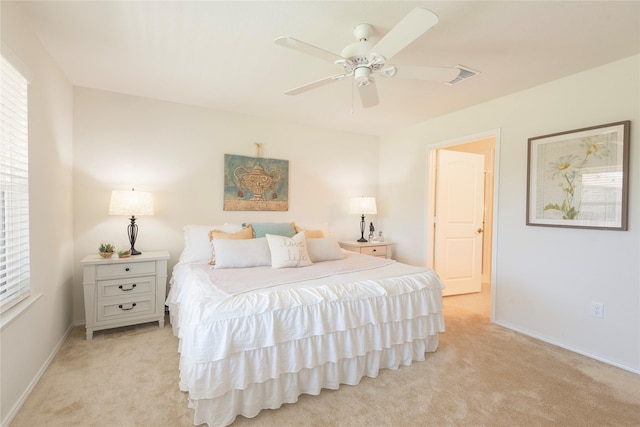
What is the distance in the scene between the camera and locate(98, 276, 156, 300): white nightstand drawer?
8.77 feet

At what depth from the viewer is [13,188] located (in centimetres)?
175

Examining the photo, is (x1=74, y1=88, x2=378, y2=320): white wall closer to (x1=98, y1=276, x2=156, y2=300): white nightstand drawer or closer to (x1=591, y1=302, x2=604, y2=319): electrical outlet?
(x1=98, y1=276, x2=156, y2=300): white nightstand drawer

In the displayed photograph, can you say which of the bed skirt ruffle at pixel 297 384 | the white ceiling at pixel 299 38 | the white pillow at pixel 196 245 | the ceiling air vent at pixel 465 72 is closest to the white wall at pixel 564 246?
the white ceiling at pixel 299 38

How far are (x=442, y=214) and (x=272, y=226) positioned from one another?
226cm

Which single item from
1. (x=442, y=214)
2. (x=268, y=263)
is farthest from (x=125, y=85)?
(x=442, y=214)

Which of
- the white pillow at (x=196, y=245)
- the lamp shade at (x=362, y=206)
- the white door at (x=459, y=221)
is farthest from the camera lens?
the lamp shade at (x=362, y=206)

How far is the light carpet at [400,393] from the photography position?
1.69m

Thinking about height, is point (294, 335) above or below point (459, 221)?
below

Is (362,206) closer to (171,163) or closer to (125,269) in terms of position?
(171,163)

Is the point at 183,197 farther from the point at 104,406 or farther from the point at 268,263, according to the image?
the point at 104,406

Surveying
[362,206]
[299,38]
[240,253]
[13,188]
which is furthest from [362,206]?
[13,188]

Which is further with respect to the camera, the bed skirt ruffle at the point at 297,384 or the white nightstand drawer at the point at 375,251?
the white nightstand drawer at the point at 375,251

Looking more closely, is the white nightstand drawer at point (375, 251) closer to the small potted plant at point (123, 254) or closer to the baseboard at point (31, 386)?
the small potted plant at point (123, 254)

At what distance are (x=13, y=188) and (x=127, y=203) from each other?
3.47 ft
